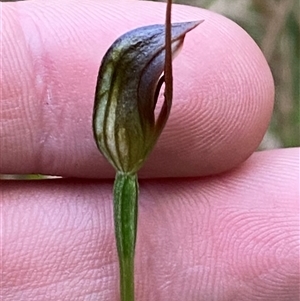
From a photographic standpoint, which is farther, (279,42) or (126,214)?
(279,42)

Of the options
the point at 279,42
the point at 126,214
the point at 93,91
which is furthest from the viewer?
the point at 279,42

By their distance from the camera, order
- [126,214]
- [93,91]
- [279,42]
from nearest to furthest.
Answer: [126,214]
[93,91]
[279,42]

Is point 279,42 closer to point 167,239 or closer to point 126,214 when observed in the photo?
point 167,239

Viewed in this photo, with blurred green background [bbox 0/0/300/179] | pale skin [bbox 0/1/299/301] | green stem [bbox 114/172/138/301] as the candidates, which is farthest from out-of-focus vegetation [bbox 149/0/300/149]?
green stem [bbox 114/172/138/301]

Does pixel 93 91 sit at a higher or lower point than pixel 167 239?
higher

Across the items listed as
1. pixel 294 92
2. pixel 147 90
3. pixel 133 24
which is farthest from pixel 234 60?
pixel 294 92

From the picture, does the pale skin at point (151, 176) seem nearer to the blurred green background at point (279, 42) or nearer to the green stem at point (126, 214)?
the green stem at point (126, 214)

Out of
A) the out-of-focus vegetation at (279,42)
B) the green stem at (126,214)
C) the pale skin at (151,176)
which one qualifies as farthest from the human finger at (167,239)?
the out-of-focus vegetation at (279,42)

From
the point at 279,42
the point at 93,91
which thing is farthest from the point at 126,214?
the point at 279,42
